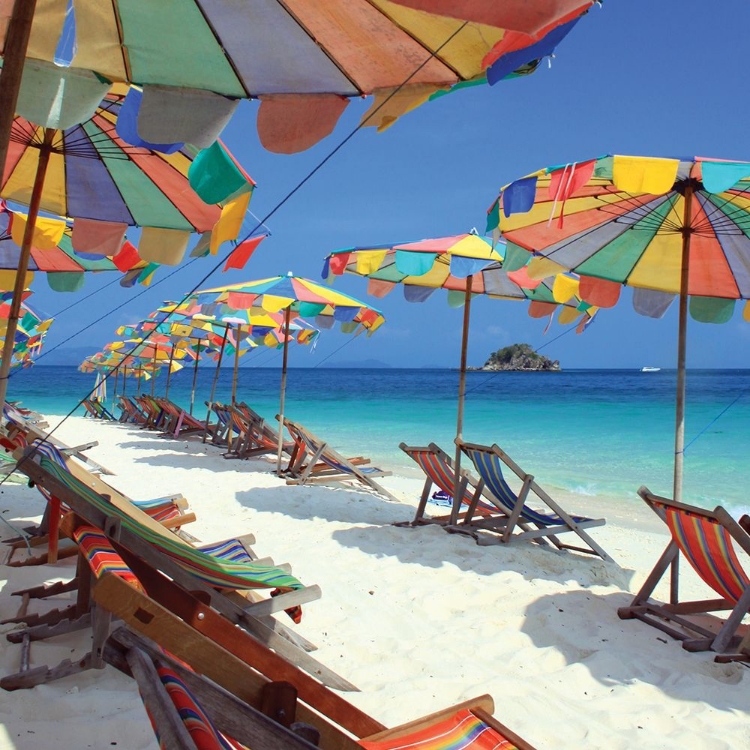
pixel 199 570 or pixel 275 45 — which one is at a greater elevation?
pixel 275 45

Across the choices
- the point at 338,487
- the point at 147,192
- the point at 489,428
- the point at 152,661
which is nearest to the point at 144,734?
Answer: the point at 152,661

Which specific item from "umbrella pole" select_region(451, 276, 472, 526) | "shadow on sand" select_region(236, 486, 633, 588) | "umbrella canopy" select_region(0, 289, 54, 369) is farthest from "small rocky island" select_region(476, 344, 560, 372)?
"shadow on sand" select_region(236, 486, 633, 588)

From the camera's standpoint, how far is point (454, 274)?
4.57m

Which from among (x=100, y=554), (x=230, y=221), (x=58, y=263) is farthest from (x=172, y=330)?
(x=100, y=554)

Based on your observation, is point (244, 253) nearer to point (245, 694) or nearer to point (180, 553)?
point (180, 553)

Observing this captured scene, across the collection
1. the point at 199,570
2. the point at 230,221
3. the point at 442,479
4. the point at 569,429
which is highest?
the point at 230,221

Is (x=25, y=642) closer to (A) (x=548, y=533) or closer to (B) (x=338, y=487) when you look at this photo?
(A) (x=548, y=533)

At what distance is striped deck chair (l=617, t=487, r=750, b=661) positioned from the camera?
9.02ft

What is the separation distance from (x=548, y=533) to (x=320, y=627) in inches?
85.3

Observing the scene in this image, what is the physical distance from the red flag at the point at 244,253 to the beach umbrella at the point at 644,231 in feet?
4.42

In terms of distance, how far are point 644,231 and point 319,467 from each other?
15.3 feet

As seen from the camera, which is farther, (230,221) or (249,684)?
(230,221)

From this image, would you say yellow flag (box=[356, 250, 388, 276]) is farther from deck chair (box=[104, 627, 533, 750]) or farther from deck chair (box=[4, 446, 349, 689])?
deck chair (box=[104, 627, 533, 750])

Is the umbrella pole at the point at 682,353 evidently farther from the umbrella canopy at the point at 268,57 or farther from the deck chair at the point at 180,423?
the deck chair at the point at 180,423
